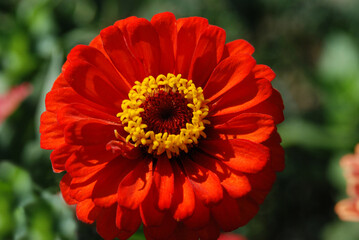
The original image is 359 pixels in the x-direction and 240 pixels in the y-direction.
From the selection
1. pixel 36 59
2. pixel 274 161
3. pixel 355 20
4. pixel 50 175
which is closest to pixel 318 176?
pixel 355 20

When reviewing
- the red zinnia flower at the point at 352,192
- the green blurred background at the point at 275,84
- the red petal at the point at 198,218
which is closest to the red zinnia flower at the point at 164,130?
the red petal at the point at 198,218

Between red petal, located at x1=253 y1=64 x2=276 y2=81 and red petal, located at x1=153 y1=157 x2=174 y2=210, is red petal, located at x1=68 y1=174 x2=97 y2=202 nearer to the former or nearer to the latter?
red petal, located at x1=153 y1=157 x2=174 y2=210

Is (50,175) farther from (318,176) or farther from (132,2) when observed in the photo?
(318,176)

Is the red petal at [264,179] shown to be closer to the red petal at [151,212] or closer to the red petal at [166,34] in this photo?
the red petal at [151,212]

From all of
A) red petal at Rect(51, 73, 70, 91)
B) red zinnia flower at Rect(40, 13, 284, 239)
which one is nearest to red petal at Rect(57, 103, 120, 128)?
red zinnia flower at Rect(40, 13, 284, 239)

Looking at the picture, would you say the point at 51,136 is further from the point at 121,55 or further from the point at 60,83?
the point at 121,55
